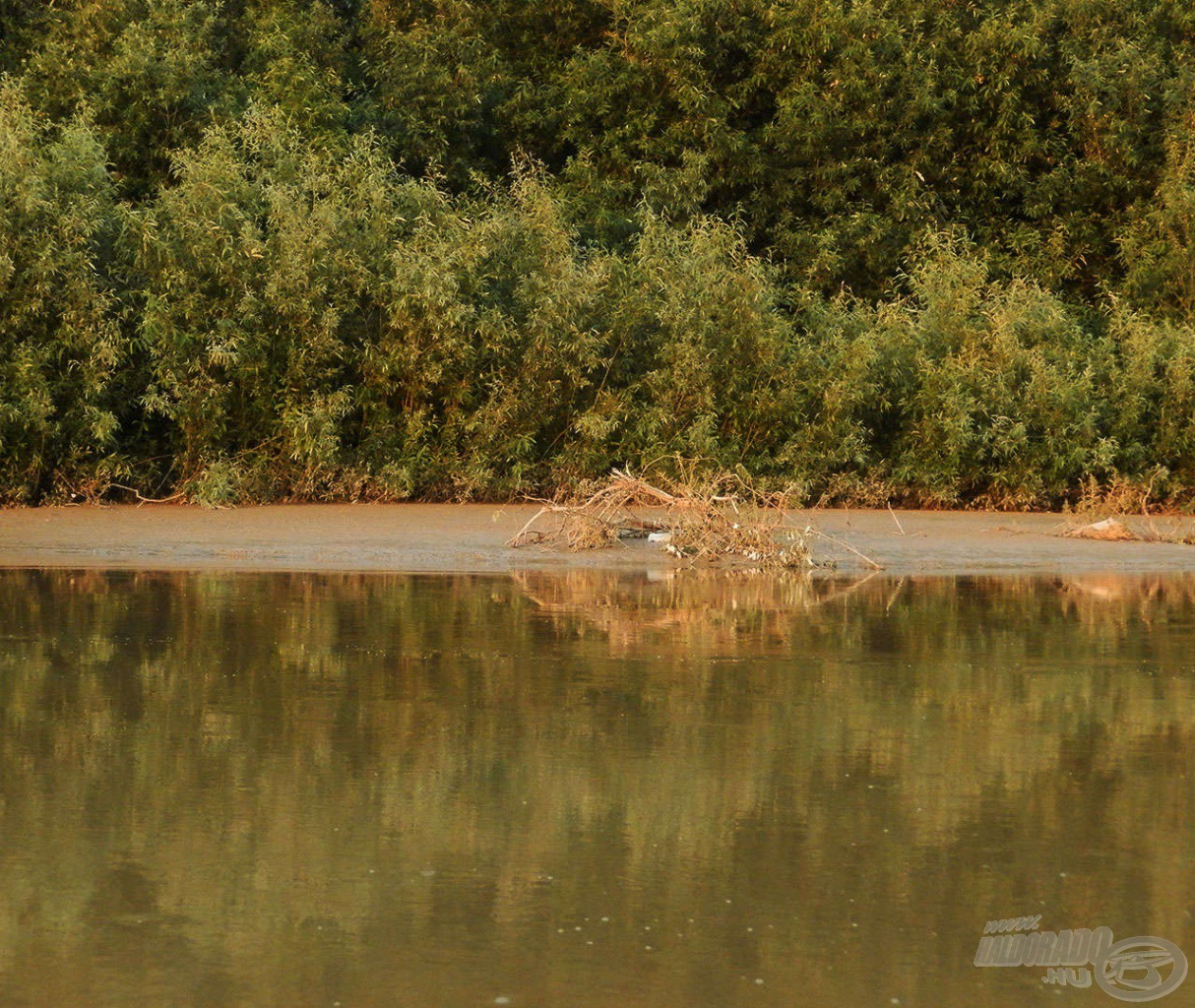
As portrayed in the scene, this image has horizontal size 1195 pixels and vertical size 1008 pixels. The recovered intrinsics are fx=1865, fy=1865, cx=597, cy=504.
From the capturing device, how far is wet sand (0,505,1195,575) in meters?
14.9

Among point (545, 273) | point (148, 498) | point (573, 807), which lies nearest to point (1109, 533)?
point (545, 273)

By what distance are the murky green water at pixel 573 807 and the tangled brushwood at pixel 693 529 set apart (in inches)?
153

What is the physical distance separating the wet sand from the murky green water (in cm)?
393

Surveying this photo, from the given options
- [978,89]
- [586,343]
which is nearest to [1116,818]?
[586,343]

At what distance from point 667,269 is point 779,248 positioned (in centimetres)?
628

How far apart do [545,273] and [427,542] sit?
17.2ft

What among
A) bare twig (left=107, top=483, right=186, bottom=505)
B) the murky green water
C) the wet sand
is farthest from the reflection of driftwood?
bare twig (left=107, top=483, right=186, bottom=505)

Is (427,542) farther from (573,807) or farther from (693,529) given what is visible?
(573,807)

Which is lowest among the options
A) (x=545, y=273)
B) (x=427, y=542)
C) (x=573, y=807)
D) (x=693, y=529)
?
(x=573, y=807)

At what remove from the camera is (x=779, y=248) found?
2720cm

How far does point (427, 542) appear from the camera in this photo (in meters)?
16.4

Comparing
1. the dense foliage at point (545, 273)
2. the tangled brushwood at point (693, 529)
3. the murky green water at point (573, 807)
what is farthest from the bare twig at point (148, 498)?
the murky green water at point (573, 807)

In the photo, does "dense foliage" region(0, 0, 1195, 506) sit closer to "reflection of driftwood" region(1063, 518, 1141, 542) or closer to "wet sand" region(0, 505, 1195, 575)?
"wet sand" region(0, 505, 1195, 575)

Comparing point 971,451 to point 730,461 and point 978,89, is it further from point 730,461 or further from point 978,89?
point 978,89
